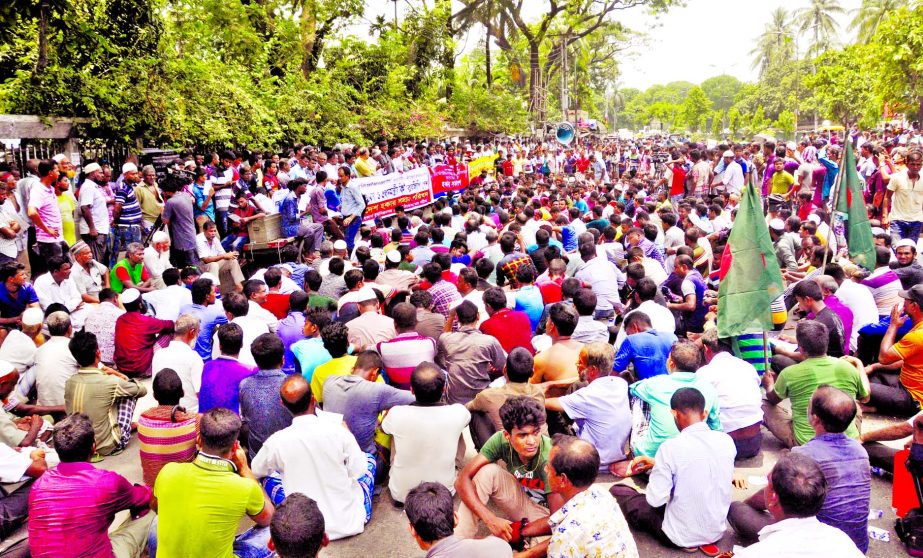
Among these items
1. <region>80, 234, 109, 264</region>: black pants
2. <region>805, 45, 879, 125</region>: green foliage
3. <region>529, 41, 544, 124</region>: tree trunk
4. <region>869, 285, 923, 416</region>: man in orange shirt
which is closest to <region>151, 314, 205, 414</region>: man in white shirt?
<region>80, 234, 109, 264</region>: black pants

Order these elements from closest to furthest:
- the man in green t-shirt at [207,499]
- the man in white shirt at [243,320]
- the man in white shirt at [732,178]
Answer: the man in green t-shirt at [207,499] → the man in white shirt at [243,320] → the man in white shirt at [732,178]

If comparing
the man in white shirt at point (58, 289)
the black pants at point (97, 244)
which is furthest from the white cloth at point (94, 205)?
the man in white shirt at point (58, 289)

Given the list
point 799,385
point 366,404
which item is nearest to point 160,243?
point 366,404

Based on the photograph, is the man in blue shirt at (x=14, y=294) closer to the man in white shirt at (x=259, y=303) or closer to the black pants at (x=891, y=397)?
the man in white shirt at (x=259, y=303)

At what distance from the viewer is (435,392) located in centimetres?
448

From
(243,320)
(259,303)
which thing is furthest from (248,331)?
(259,303)

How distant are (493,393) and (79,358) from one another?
3066 mm

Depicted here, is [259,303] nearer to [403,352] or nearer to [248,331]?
[248,331]

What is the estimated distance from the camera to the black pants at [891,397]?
5.84 metres

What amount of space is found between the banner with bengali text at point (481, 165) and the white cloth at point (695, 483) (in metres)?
14.2

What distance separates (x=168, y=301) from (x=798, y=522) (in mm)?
5955

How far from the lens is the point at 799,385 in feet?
16.0

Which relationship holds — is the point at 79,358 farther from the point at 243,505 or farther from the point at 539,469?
the point at 539,469

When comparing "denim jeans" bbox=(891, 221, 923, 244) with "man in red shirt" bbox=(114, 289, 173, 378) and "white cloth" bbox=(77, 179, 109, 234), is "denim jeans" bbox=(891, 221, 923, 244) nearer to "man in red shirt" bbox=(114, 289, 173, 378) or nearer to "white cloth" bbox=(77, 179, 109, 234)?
"man in red shirt" bbox=(114, 289, 173, 378)
